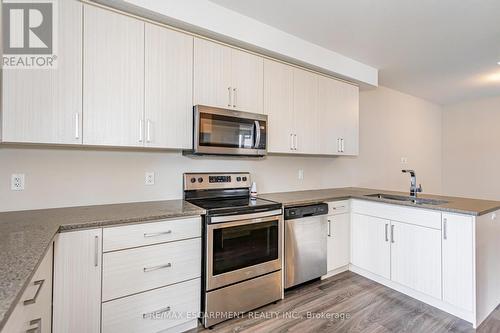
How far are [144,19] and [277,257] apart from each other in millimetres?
2235

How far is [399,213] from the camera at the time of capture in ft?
8.16

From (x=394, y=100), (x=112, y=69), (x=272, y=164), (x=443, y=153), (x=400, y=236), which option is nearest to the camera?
(x=112, y=69)

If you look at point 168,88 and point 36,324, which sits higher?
point 168,88

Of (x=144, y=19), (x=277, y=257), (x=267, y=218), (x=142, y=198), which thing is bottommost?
(x=277, y=257)

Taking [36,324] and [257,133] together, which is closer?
[36,324]

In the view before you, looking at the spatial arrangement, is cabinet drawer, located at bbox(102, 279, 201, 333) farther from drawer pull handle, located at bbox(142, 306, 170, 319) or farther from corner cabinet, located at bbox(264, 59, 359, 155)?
corner cabinet, located at bbox(264, 59, 359, 155)

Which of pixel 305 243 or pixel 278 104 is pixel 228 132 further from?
pixel 305 243

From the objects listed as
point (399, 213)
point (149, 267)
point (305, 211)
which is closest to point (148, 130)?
point (149, 267)

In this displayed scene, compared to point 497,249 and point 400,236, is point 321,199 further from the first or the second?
point 497,249

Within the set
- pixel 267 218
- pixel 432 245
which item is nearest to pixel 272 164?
pixel 267 218

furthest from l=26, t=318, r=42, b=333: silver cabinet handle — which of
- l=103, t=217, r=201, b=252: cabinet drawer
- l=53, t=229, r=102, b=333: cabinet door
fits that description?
l=103, t=217, r=201, b=252: cabinet drawer

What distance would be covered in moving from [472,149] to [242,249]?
5445 mm

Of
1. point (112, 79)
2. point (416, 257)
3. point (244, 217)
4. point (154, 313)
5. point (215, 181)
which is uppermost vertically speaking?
point (112, 79)

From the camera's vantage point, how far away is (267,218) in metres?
2.22
